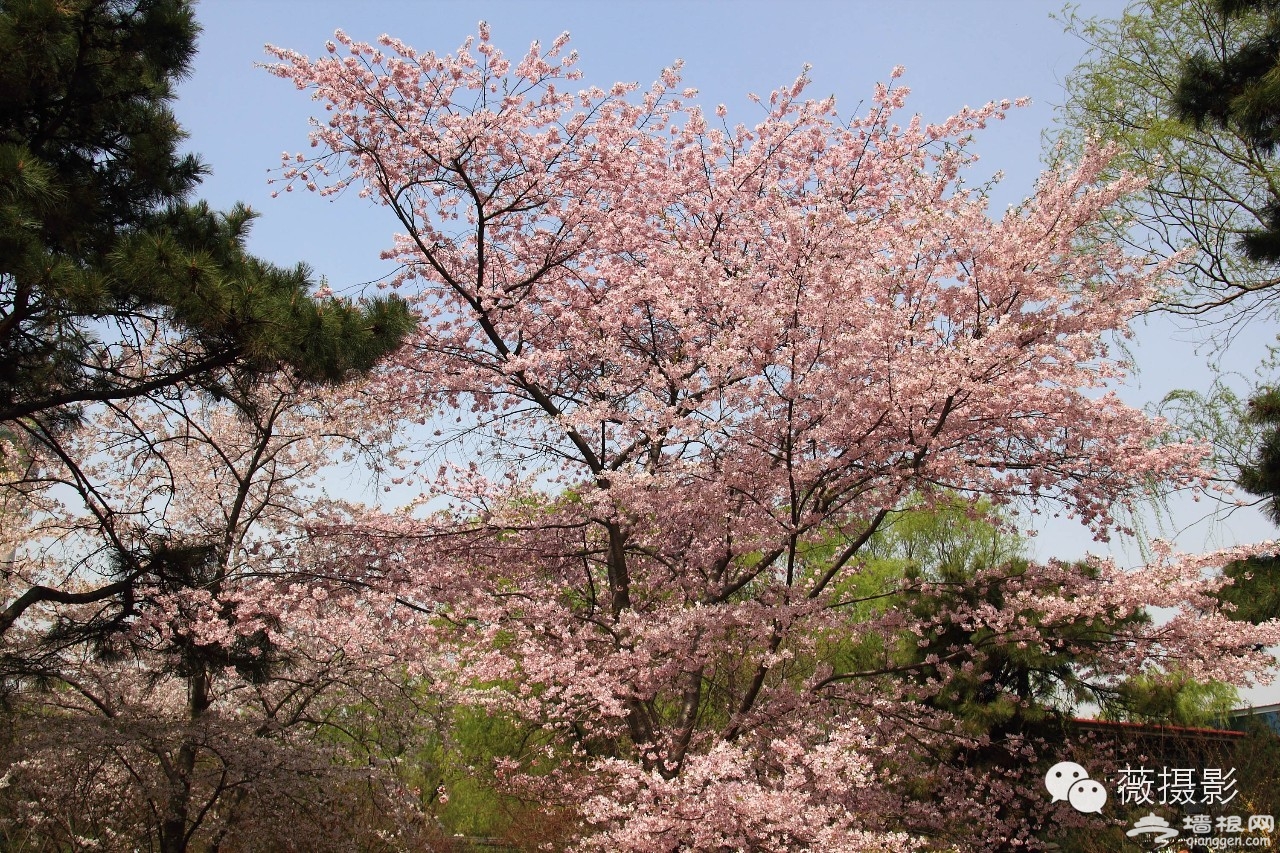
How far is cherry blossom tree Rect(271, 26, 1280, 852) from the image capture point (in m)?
6.02

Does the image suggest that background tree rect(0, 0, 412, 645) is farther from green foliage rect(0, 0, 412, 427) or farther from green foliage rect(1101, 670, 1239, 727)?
green foliage rect(1101, 670, 1239, 727)

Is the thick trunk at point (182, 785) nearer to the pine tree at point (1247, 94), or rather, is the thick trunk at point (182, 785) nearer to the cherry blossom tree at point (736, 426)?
the cherry blossom tree at point (736, 426)

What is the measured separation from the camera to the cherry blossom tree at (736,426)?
6.02m

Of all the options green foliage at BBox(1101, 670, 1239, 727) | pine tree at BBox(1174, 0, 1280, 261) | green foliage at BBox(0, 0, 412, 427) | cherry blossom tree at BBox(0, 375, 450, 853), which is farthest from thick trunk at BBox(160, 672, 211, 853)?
pine tree at BBox(1174, 0, 1280, 261)

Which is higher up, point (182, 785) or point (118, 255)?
point (118, 255)

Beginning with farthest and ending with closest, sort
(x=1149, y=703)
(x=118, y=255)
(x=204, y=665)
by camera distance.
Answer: (x=1149, y=703), (x=204, y=665), (x=118, y=255)

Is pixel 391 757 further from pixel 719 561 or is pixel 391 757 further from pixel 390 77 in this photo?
pixel 390 77

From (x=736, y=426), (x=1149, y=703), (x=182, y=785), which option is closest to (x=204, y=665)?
(x=182, y=785)

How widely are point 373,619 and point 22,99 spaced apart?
14.3ft

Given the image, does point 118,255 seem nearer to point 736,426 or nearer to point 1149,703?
point 736,426

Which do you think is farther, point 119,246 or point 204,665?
point 204,665

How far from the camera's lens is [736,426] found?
22.1 ft

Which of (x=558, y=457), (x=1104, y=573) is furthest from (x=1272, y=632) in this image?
(x=558, y=457)

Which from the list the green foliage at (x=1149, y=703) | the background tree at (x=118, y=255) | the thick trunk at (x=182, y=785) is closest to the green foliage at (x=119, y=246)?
the background tree at (x=118, y=255)
